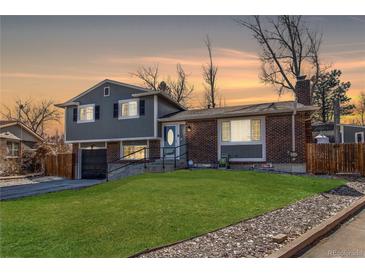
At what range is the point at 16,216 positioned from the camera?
6.12 meters

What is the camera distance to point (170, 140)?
51.4 feet

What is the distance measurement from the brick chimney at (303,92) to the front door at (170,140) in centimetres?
551

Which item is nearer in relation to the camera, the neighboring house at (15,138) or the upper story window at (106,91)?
the upper story window at (106,91)

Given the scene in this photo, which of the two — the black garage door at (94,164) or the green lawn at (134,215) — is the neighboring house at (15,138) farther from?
the green lawn at (134,215)

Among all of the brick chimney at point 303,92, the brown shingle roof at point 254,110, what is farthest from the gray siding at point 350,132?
the brown shingle roof at point 254,110

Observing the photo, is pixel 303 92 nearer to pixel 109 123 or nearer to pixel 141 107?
pixel 141 107

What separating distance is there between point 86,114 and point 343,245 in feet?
51.5

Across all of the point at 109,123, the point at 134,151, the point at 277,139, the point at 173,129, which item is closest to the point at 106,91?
the point at 109,123

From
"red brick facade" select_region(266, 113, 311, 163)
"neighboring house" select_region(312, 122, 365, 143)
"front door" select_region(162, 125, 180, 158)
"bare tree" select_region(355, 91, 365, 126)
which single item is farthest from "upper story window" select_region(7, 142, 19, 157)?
"bare tree" select_region(355, 91, 365, 126)

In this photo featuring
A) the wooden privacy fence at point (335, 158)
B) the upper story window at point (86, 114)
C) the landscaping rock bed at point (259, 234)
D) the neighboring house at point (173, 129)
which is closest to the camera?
the landscaping rock bed at point (259, 234)

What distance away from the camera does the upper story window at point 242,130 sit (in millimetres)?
13531
